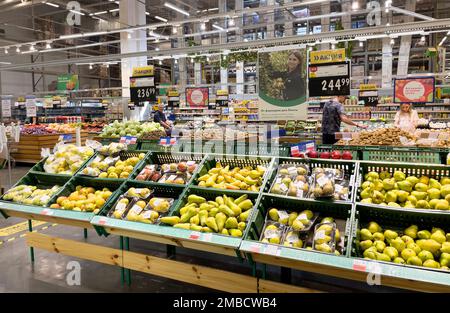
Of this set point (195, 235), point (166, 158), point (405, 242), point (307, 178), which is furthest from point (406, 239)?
point (166, 158)

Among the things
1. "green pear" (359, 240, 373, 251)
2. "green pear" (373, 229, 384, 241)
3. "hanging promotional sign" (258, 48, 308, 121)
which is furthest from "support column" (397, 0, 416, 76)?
"green pear" (359, 240, 373, 251)

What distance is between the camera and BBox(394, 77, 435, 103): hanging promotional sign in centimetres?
815

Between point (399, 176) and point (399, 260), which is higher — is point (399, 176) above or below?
above

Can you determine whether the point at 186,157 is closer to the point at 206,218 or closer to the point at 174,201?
the point at 174,201

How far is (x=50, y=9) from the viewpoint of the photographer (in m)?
18.3

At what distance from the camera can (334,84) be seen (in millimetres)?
4605

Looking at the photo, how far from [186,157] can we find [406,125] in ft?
15.7

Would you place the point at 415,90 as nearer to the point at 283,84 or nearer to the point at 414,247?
the point at 283,84

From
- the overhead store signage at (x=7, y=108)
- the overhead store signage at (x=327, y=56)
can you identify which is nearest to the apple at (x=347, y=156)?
the overhead store signage at (x=327, y=56)

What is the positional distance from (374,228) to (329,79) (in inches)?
103

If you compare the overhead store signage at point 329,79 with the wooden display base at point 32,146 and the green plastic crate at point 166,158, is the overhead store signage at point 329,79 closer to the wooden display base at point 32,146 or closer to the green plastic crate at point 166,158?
the green plastic crate at point 166,158

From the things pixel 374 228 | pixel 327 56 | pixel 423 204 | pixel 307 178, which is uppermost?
pixel 327 56

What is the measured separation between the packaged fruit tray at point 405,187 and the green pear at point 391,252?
0.31 metres

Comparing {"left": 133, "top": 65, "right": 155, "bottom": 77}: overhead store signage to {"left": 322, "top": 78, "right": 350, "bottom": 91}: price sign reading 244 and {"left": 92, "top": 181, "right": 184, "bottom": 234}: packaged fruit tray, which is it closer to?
{"left": 322, "top": 78, "right": 350, "bottom": 91}: price sign reading 244
